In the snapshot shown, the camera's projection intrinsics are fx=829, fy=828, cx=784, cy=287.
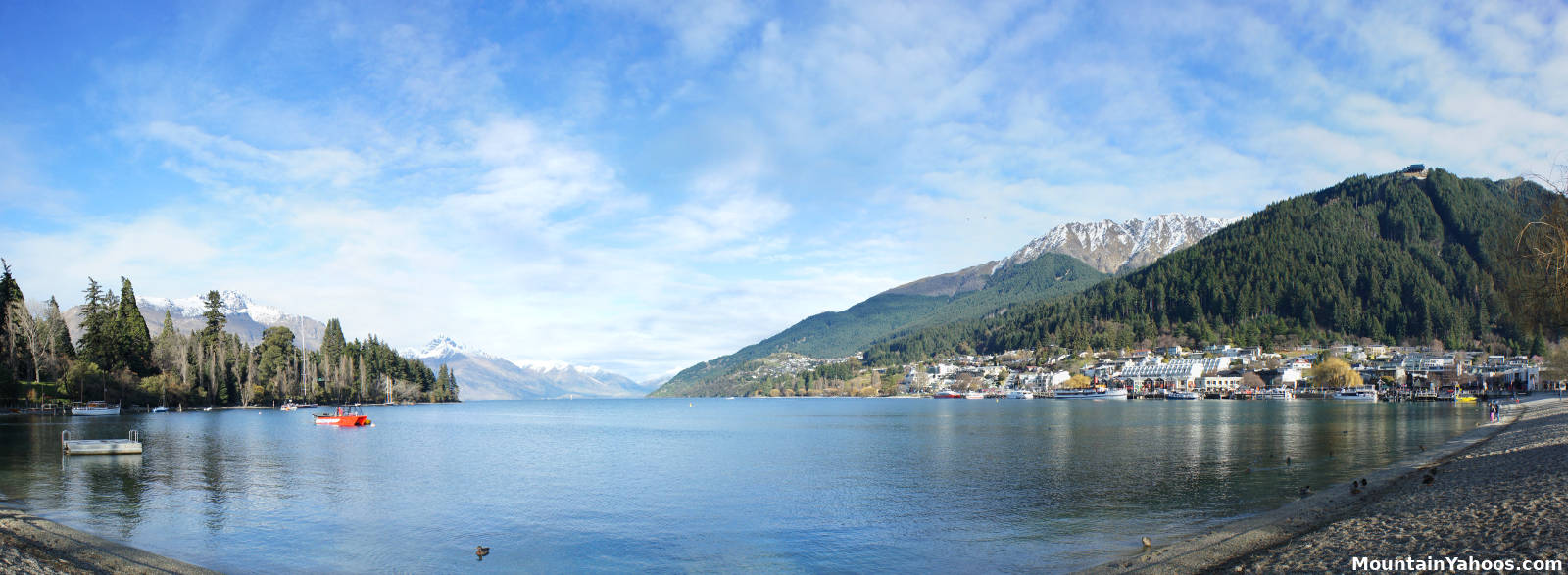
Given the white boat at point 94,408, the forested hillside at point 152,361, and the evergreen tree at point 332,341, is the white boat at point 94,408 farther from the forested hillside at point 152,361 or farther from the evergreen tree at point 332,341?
the evergreen tree at point 332,341

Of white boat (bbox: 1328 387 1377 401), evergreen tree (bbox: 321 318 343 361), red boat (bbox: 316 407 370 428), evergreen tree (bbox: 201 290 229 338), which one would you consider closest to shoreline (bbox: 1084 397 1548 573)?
red boat (bbox: 316 407 370 428)

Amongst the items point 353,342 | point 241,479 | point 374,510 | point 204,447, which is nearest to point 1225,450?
point 374,510

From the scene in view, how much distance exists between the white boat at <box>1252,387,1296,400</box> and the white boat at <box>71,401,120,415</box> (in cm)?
19332

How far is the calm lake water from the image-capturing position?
22.5m

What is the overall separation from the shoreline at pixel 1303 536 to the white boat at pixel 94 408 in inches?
4655

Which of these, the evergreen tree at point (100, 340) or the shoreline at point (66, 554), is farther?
the evergreen tree at point (100, 340)

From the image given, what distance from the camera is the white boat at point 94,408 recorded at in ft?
318

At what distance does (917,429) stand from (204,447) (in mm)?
55873

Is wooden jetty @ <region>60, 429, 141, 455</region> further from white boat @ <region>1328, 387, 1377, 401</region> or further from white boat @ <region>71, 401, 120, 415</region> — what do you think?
white boat @ <region>1328, 387, 1377, 401</region>

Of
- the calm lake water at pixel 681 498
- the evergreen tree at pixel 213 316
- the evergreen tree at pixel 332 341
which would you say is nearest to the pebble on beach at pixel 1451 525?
the calm lake water at pixel 681 498

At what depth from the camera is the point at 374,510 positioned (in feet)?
99.2

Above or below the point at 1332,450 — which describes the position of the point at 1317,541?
Answer: above

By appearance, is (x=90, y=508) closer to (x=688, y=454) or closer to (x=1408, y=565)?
(x=688, y=454)

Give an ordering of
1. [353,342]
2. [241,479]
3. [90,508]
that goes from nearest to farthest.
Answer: [90,508]
[241,479]
[353,342]
